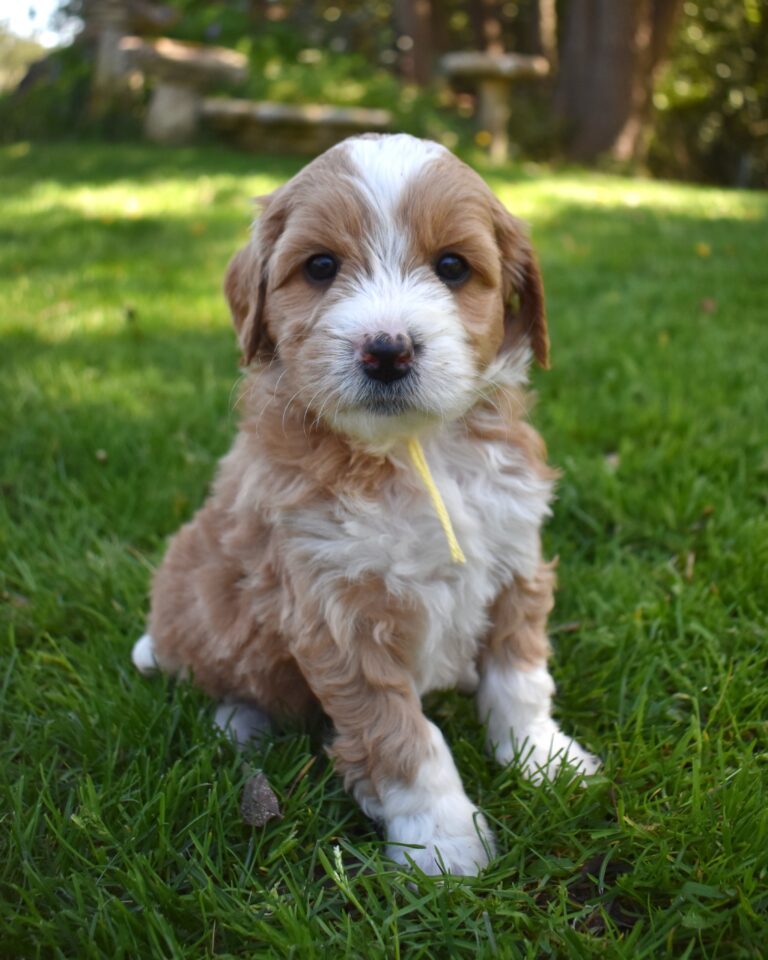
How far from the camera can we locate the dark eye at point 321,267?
232 centimetres

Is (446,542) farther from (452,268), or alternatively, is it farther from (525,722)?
(452,268)

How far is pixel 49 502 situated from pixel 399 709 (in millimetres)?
2338

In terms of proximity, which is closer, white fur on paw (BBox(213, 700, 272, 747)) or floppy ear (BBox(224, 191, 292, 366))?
floppy ear (BBox(224, 191, 292, 366))

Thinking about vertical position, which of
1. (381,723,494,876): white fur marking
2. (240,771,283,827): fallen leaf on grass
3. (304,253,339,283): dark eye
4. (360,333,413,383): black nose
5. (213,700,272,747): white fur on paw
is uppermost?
(304,253,339,283): dark eye

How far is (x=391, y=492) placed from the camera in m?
2.31

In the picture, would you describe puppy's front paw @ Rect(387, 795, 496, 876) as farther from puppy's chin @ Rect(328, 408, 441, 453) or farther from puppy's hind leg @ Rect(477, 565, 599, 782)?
puppy's chin @ Rect(328, 408, 441, 453)

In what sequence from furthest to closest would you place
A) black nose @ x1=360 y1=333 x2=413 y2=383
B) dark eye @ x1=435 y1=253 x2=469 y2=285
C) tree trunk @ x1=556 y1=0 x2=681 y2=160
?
tree trunk @ x1=556 y1=0 x2=681 y2=160
dark eye @ x1=435 y1=253 x2=469 y2=285
black nose @ x1=360 y1=333 x2=413 y2=383

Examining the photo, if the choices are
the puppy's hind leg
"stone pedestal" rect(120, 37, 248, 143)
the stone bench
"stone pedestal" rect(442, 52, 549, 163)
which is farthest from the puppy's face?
"stone pedestal" rect(120, 37, 248, 143)

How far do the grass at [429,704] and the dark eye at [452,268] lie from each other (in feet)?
4.33

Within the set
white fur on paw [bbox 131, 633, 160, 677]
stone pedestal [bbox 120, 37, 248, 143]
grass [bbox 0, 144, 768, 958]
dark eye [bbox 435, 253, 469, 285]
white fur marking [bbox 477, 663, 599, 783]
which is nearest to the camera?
grass [bbox 0, 144, 768, 958]

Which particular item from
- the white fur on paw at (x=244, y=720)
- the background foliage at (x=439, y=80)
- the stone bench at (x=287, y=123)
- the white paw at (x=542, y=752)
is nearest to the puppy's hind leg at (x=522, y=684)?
the white paw at (x=542, y=752)

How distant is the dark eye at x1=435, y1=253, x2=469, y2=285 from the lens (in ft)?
7.58

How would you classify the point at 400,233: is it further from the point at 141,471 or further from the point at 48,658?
the point at 141,471

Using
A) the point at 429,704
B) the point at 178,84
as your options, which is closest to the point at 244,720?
the point at 429,704
